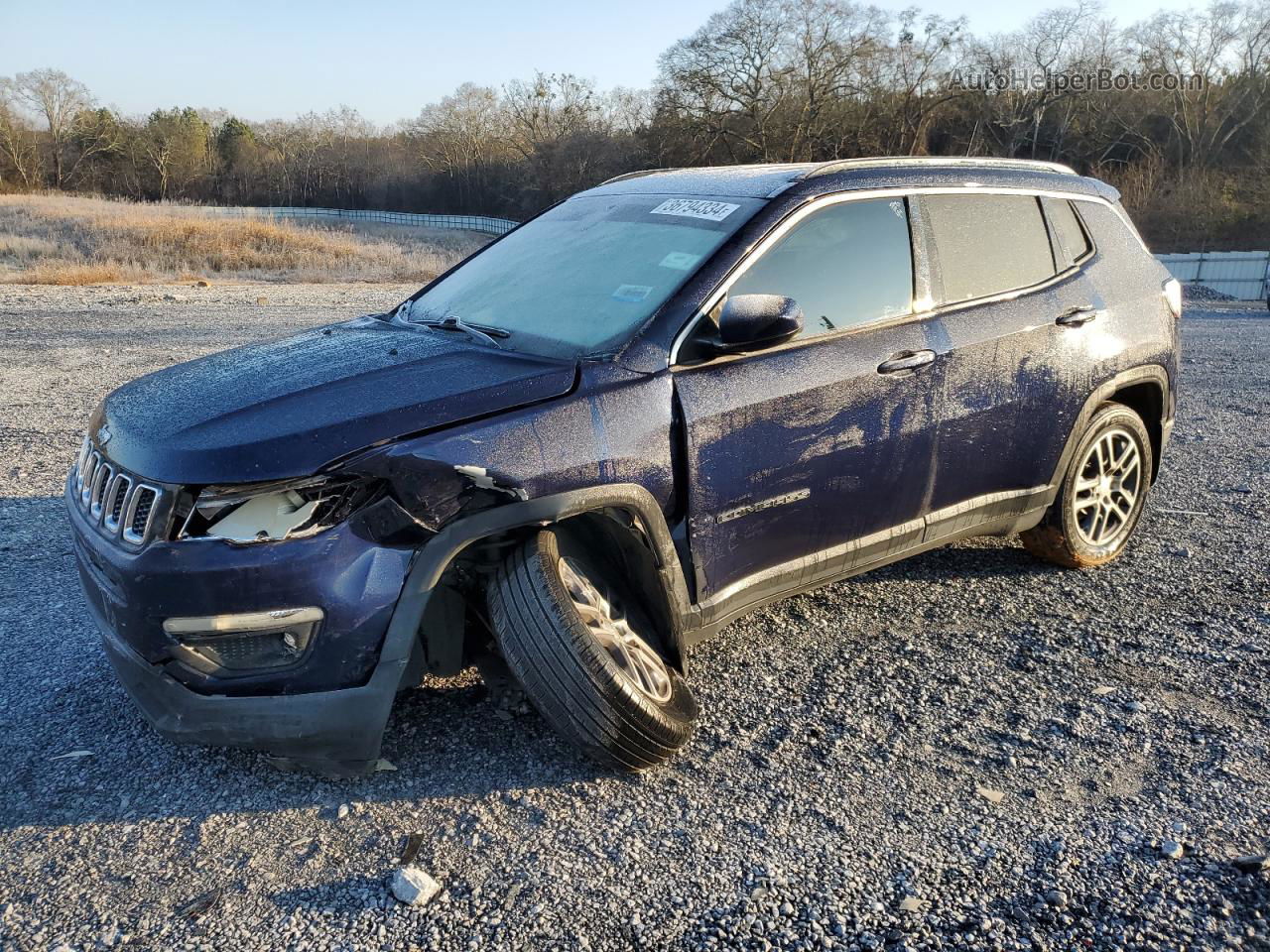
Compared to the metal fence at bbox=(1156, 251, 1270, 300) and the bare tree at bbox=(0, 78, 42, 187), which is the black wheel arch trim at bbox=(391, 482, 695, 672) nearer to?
the metal fence at bbox=(1156, 251, 1270, 300)

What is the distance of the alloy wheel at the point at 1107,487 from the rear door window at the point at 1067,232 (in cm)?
85

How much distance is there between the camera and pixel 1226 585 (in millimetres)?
4625

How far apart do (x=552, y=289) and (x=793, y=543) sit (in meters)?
1.32

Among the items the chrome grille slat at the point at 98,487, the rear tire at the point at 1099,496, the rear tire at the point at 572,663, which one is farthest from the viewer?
the rear tire at the point at 1099,496

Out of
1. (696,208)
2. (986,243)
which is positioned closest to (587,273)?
(696,208)

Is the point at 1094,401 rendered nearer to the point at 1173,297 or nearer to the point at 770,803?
the point at 1173,297

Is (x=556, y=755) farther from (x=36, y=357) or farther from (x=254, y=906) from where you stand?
(x=36, y=357)

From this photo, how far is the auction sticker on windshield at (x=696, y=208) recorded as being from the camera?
11.8 feet

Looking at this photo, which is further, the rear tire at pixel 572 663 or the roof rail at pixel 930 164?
the roof rail at pixel 930 164

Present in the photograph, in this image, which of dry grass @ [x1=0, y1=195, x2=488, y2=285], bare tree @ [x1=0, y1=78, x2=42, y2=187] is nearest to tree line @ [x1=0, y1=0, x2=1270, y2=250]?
bare tree @ [x1=0, y1=78, x2=42, y2=187]

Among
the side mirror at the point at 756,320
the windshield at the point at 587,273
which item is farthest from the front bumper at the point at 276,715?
the side mirror at the point at 756,320

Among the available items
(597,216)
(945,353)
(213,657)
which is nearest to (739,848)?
(213,657)

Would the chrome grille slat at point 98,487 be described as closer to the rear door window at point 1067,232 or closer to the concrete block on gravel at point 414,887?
the concrete block on gravel at point 414,887

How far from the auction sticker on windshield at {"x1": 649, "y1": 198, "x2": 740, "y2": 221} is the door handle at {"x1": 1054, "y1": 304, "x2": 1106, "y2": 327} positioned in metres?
1.67
